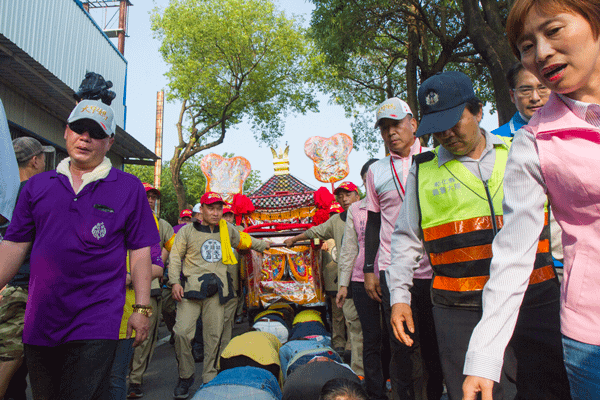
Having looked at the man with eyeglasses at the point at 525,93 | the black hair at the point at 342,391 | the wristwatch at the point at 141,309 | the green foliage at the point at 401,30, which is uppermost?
the green foliage at the point at 401,30

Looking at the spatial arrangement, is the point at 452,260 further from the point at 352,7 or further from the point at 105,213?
the point at 352,7

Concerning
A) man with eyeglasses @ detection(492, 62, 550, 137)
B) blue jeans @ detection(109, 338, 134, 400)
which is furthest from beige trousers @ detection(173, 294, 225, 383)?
man with eyeglasses @ detection(492, 62, 550, 137)

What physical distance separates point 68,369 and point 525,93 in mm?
3420

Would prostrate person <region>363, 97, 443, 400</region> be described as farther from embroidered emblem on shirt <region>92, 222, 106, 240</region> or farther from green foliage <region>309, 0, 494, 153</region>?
green foliage <region>309, 0, 494, 153</region>

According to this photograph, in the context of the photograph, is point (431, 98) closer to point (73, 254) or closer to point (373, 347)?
point (73, 254)

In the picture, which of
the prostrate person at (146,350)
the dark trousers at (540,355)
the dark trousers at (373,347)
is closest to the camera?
the dark trousers at (540,355)

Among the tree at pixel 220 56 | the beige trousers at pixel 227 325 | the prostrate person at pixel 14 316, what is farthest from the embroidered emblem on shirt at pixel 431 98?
the tree at pixel 220 56

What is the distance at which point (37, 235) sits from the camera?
9.03 feet

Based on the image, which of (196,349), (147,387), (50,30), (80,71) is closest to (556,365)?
(147,387)

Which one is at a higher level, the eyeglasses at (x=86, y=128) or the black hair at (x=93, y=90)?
the black hair at (x=93, y=90)

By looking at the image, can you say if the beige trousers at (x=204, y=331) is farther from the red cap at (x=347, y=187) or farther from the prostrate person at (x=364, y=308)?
the red cap at (x=347, y=187)

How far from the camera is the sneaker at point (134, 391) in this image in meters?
5.45

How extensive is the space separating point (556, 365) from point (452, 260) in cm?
62

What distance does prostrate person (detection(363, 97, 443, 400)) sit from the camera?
10.7 feet
